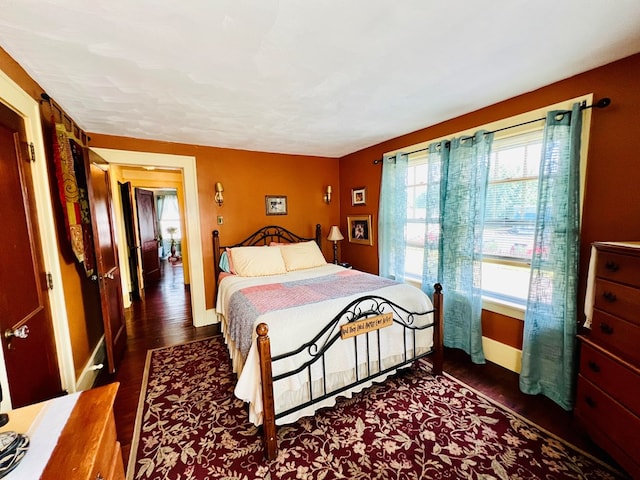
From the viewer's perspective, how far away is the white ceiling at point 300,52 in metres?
1.26

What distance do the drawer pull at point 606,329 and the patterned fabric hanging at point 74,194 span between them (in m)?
3.69

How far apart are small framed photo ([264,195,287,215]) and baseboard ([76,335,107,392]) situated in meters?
2.56

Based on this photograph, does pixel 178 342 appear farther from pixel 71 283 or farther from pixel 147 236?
pixel 147 236

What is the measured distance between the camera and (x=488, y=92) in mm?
2199

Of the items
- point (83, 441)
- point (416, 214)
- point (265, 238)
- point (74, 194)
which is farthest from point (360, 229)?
point (83, 441)

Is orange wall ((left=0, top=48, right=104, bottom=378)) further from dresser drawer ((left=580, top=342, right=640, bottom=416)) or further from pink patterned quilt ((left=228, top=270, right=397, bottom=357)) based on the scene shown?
dresser drawer ((left=580, top=342, right=640, bottom=416))

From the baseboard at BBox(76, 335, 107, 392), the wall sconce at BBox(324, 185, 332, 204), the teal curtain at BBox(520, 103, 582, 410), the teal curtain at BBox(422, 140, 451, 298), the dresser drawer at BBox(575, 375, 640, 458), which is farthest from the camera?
the wall sconce at BBox(324, 185, 332, 204)

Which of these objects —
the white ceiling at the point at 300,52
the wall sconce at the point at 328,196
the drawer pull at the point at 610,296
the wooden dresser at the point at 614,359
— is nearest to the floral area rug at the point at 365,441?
the wooden dresser at the point at 614,359

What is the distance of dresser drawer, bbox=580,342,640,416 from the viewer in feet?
4.56

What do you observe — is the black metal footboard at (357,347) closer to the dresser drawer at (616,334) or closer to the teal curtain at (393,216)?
the dresser drawer at (616,334)

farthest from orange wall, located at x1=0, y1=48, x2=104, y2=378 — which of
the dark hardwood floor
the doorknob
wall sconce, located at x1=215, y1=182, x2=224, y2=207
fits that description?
wall sconce, located at x1=215, y1=182, x2=224, y2=207

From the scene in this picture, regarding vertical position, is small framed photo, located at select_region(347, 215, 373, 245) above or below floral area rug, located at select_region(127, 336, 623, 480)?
above

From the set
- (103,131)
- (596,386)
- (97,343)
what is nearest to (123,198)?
(103,131)

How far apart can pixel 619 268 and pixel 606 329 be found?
388 mm
